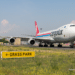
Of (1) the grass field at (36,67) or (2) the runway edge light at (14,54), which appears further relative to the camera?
(2) the runway edge light at (14,54)

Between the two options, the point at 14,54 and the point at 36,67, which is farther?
the point at 14,54

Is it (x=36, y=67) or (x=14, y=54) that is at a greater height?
(x=14, y=54)

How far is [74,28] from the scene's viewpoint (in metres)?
25.9

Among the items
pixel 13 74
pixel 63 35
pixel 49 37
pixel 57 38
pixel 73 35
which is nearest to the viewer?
pixel 13 74

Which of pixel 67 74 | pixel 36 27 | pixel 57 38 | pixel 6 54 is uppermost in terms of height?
pixel 36 27

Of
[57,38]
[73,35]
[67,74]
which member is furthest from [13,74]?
[57,38]

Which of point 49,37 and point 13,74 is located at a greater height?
point 49,37

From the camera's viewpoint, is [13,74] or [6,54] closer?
[13,74]

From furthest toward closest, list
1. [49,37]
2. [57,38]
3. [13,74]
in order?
[49,37] < [57,38] < [13,74]

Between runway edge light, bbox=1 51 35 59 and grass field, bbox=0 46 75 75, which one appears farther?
runway edge light, bbox=1 51 35 59

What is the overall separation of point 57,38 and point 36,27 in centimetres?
2081

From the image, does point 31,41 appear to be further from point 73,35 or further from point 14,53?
point 14,53

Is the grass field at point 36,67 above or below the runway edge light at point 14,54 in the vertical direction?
below

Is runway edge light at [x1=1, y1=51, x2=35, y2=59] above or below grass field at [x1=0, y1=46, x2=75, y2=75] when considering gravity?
above
